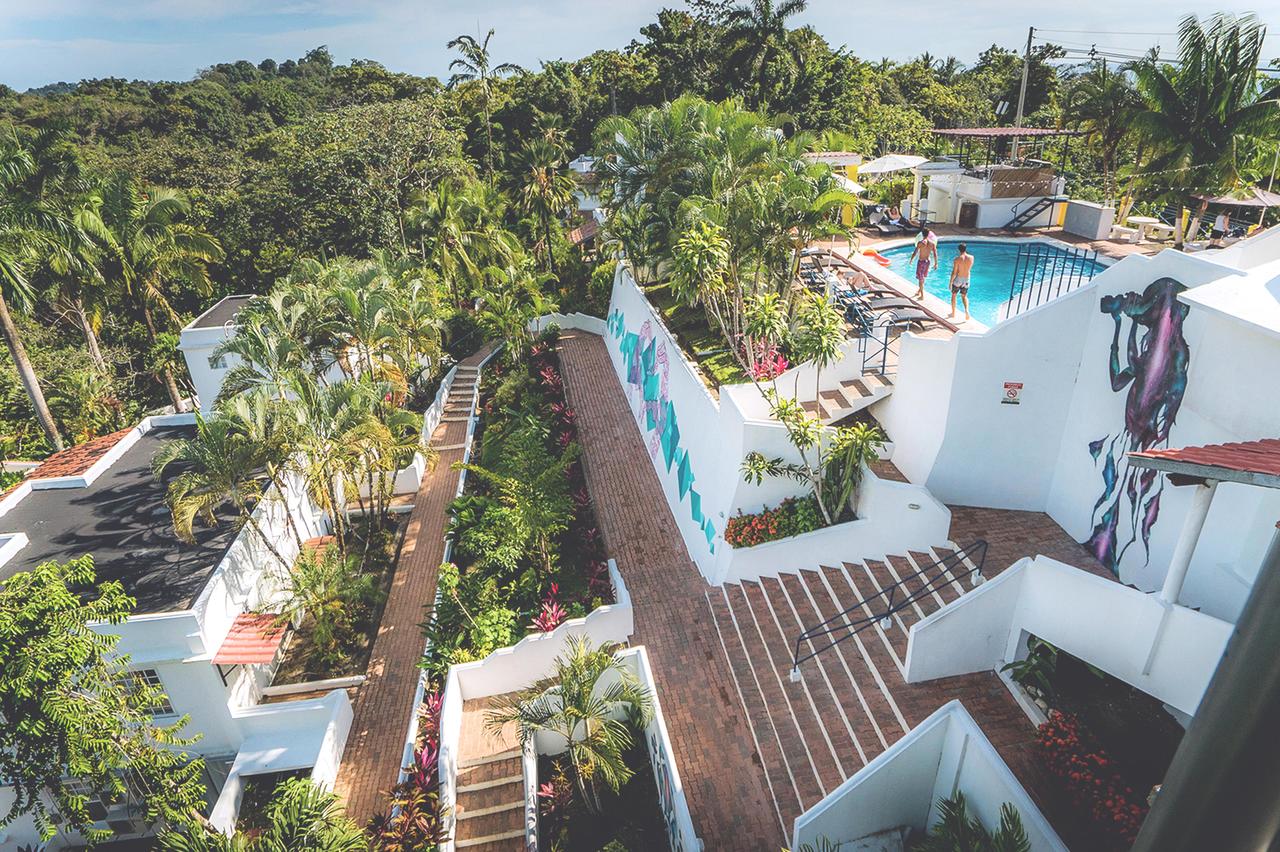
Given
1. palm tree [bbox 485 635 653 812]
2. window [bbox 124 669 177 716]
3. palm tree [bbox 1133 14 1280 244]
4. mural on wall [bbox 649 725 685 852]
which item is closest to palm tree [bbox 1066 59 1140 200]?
palm tree [bbox 1133 14 1280 244]

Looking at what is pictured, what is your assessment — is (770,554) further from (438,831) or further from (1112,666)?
(438,831)

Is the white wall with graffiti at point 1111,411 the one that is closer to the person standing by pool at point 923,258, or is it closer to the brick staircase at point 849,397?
the brick staircase at point 849,397

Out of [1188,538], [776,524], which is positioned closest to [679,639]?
[776,524]

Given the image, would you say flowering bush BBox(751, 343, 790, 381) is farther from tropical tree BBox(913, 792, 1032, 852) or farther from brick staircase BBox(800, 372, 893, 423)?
tropical tree BBox(913, 792, 1032, 852)

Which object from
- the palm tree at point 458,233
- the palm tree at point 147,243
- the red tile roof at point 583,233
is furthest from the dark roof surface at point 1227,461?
the red tile roof at point 583,233

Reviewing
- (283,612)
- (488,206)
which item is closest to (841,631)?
(283,612)
